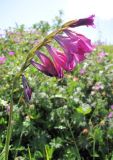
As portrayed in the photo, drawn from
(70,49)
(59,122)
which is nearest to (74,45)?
(70,49)

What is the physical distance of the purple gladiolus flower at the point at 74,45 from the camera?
40.5 inches

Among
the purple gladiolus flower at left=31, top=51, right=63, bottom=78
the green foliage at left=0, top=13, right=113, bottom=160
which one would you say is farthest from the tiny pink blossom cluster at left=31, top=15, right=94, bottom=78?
the green foliage at left=0, top=13, right=113, bottom=160

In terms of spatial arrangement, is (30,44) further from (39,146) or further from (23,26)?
(39,146)

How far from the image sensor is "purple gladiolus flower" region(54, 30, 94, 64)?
1028 millimetres

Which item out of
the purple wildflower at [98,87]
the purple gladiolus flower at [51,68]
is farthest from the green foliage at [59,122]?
the purple gladiolus flower at [51,68]

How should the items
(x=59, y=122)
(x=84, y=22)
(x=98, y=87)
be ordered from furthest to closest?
(x=98, y=87) → (x=59, y=122) → (x=84, y=22)

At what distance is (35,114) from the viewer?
2.97 metres

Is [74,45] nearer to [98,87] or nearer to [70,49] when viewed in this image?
[70,49]

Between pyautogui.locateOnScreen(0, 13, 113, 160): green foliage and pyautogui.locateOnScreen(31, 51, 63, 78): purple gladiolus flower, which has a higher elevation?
pyautogui.locateOnScreen(31, 51, 63, 78): purple gladiolus flower

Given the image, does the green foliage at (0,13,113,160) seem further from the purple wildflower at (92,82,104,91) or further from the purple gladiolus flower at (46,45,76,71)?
the purple gladiolus flower at (46,45,76,71)

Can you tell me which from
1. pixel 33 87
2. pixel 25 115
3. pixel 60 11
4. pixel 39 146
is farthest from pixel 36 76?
pixel 60 11

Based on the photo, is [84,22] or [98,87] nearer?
[84,22]

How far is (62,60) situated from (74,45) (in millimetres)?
52

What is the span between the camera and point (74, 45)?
1.03 m
